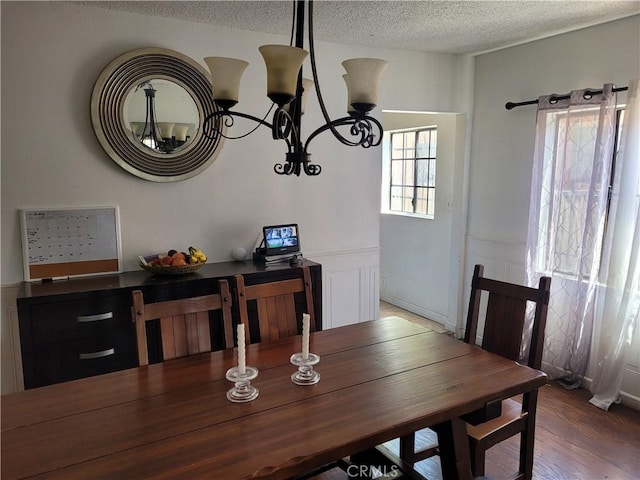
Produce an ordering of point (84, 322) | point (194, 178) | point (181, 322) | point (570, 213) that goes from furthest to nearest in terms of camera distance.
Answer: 1. point (570, 213)
2. point (194, 178)
3. point (84, 322)
4. point (181, 322)

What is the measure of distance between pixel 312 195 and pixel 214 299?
162 cm

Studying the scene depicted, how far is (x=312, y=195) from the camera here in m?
3.46

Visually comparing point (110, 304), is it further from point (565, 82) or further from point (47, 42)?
point (565, 82)

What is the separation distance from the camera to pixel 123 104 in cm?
274

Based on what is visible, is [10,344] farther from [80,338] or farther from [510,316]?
[510,316]

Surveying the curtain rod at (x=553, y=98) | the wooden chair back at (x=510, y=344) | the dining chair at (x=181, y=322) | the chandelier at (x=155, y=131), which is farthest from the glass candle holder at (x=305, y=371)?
the curtain rod at (x=553, y=98)

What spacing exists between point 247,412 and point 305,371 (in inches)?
12.4

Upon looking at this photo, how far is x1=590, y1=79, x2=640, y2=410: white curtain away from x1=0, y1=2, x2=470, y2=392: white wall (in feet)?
4.88

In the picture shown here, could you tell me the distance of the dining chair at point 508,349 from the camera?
181 centimetres

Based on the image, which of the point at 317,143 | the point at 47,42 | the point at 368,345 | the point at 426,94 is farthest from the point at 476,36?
the point at 47,42

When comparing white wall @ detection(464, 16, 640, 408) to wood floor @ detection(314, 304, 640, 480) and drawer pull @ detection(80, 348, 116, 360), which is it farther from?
drawer pull @ detection(80, 348, 116, 360)

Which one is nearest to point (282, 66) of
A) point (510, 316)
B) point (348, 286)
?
point (510, 316)

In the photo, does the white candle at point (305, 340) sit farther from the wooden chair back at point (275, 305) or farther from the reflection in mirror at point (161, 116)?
the reflection in mirror at point (161, 116)

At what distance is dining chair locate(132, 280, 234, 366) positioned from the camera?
180 cm
